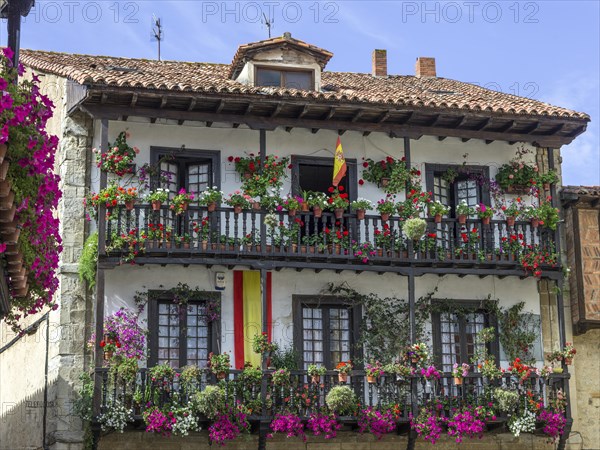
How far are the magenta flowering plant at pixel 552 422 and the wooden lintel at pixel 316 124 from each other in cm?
562

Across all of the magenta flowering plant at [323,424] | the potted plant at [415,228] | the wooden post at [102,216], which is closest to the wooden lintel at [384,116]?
the potted plant at [415,228]

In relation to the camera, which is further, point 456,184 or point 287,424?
point 456,184

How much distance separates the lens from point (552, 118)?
24.4 metres

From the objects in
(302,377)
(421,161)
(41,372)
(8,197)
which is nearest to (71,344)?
(41,372)

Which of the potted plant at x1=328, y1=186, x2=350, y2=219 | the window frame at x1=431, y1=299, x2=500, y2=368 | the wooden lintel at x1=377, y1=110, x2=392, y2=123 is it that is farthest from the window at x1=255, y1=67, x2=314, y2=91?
the window frame at x1=431, y1=299, x2=500, y2=368

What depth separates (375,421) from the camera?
872 inches

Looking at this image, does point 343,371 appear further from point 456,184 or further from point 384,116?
point 456,184

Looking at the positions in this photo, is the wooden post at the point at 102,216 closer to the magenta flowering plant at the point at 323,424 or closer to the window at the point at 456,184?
the magenta flowering plant at the point at 323,424

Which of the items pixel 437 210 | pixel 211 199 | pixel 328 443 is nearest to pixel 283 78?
pixel 211 199

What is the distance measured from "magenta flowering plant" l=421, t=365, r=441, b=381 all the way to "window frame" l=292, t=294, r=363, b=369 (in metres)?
1.57

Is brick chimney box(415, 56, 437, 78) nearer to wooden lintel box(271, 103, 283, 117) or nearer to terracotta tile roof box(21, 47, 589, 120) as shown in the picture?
terracotta tile roof box(21, 47, 589, 120)

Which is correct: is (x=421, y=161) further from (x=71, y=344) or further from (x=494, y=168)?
(x=71, y=344)

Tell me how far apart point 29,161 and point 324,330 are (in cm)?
1102

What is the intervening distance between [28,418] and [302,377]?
5843 mm
